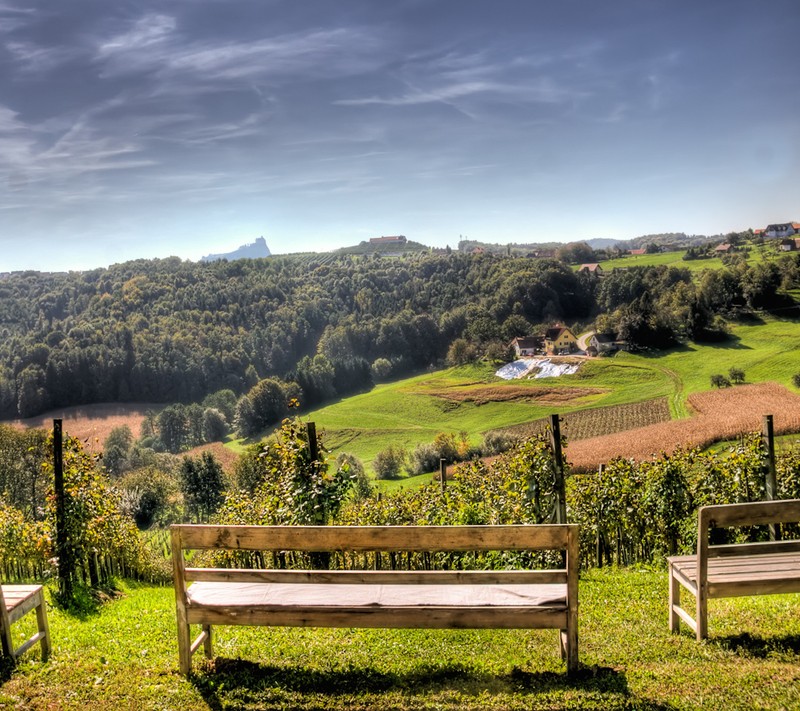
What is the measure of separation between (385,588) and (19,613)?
3.29 metres

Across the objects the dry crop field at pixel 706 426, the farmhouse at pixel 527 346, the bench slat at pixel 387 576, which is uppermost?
the bench slat at pixel 387 576

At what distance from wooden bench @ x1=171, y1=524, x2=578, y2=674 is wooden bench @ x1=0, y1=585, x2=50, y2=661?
1.55 m

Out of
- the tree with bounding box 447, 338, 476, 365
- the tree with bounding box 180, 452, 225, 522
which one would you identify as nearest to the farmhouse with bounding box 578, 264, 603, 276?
the tree with bounding box 447, 338, 476, 365

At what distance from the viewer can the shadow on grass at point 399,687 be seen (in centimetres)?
422

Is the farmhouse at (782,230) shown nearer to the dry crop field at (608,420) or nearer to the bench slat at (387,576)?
the dry crop field at (608,420)

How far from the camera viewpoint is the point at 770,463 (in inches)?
459

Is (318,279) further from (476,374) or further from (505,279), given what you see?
(476,374)

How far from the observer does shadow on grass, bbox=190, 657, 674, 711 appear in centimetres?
422

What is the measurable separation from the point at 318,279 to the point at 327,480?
17384cm

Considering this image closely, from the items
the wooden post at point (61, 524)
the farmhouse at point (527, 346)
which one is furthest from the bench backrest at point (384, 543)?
the farmhouse at point (527, 346)

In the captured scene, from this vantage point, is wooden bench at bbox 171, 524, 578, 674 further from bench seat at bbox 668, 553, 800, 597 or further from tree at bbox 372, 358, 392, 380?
tree at bbox 372, 358, 392, 380

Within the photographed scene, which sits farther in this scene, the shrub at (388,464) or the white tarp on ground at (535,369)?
the white tarp on ground at (535,369)

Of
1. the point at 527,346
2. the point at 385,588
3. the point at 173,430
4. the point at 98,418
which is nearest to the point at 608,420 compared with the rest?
the point at 527,346

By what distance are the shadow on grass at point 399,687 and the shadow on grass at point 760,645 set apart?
3.61 feet
